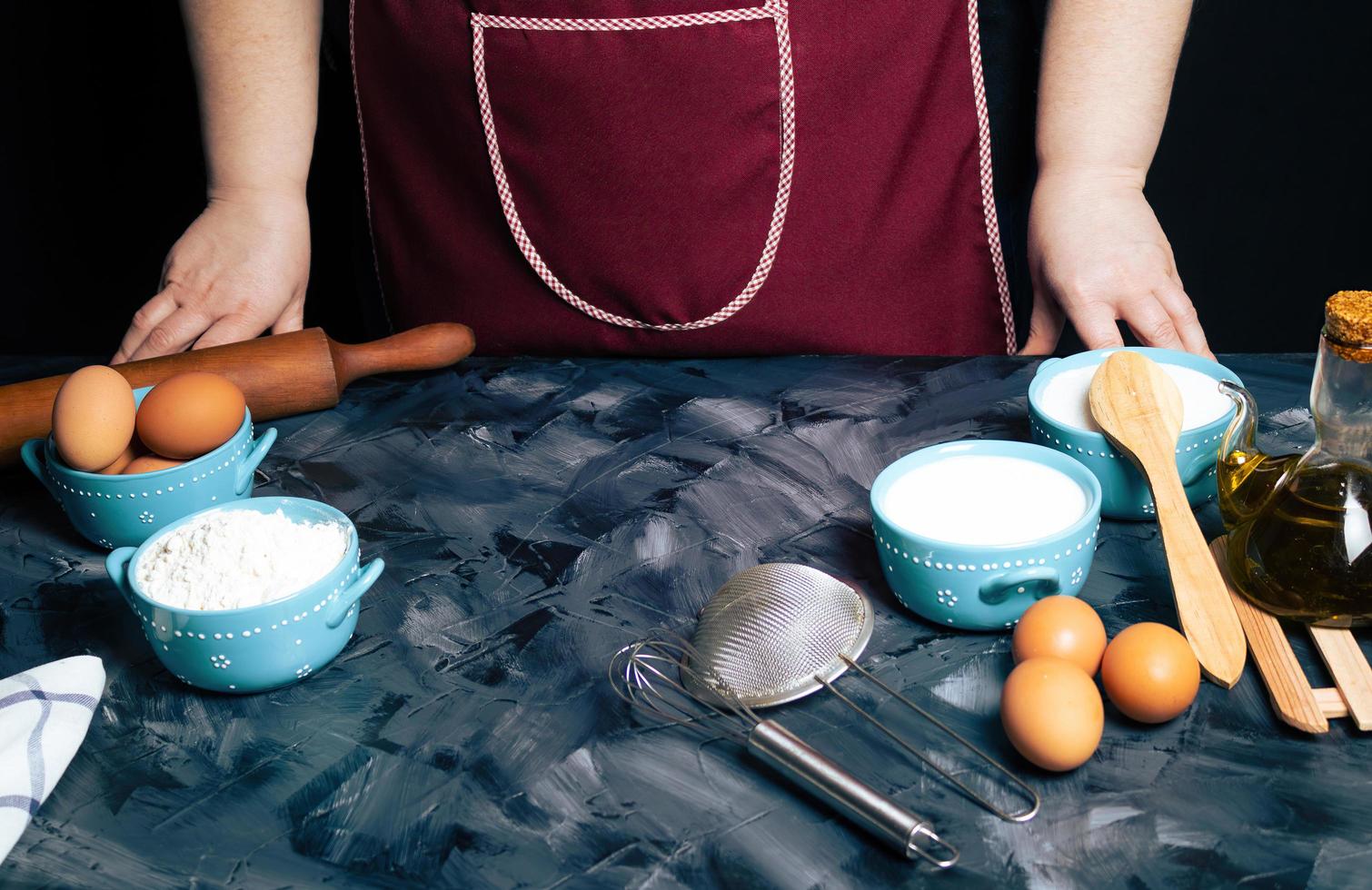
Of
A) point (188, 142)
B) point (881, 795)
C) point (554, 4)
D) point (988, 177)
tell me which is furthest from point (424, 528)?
point (188, 142)

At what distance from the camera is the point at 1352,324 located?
25.5 inches

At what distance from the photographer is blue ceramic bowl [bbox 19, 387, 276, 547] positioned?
875 millimetres

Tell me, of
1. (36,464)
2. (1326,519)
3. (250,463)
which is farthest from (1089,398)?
(36,464)

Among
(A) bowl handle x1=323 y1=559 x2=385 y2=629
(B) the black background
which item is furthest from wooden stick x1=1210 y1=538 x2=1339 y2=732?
(B) the black background

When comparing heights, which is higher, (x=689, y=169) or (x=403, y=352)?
(x=689, y=169)

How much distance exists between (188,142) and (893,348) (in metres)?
1.27

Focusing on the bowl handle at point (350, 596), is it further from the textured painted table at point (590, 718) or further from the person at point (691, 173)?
the person at point (691, 173)

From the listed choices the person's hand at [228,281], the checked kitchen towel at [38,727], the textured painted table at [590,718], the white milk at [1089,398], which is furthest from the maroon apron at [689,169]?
the checked kitchen towel at [38,727]

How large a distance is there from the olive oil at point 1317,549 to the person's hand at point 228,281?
99 cm

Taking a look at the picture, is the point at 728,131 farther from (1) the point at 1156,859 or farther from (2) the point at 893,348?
(1) the point at 1156,859

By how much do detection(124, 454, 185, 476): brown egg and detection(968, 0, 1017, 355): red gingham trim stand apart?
86cm

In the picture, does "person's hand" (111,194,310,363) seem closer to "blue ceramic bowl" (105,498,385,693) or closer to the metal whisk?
"blue ceramic bowl" (105,498,385,693)

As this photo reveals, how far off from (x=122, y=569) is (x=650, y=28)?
708 mm

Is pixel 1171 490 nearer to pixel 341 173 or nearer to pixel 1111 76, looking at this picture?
pixel 1111 76
